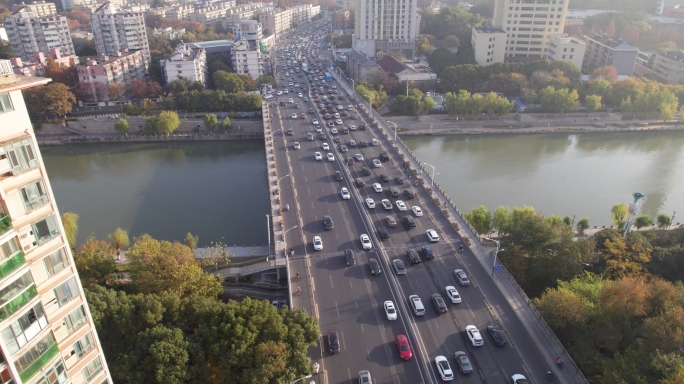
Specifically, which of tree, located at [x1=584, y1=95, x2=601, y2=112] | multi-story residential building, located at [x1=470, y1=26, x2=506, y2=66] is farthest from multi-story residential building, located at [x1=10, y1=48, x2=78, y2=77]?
tree, located at [x1=584, y1=95, x2=601, y2=112]

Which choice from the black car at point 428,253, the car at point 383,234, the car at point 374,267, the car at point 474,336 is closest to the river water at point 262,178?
the car at point 383,234

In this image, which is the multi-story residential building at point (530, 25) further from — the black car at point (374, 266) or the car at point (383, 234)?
the black car at point (374, 266)

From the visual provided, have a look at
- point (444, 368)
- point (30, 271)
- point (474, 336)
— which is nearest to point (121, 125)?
point (474, 336)

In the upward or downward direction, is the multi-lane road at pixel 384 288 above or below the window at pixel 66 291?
below

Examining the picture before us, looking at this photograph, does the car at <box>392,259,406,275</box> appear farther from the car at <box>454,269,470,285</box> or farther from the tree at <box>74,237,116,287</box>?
the tree at <box>74,237,116,287</box>

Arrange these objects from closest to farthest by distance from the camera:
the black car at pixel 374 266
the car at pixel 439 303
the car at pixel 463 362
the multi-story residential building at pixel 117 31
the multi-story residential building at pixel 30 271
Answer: the multi-story residential building at pixel 30 271 → the car at pixel 463 362 → the car at pixel 439 303 → the black car at pixel 374 266 → the multi-story residential building at pixel 117 31

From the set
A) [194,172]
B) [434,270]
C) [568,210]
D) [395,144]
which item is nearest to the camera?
[434,270]

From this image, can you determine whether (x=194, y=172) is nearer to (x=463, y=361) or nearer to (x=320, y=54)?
(x=463, y=361)

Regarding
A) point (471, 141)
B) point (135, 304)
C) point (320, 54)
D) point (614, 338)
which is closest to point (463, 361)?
point (614, 338)

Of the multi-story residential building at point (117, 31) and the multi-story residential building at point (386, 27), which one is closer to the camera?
the multi-story residential building at point (117, 31)
